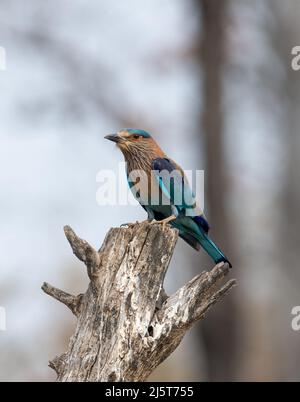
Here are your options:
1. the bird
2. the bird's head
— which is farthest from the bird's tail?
the bird's head

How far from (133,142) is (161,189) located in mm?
624

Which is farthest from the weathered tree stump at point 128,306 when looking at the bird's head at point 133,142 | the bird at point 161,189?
the bird's head at point 133,142

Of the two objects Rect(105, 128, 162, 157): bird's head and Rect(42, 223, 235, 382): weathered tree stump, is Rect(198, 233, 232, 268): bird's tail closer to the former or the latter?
Rect(105, 128, 162, 157): bird's head

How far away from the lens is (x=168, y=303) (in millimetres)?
6332

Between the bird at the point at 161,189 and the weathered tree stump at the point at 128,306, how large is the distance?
5.04 feet

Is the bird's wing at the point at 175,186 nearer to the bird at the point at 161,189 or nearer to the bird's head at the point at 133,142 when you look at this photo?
the bird at the point at 161,189

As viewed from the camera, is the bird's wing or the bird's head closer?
the bird's wing

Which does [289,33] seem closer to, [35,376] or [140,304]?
[35,376]

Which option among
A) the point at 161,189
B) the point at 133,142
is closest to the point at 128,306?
the point at 161,189

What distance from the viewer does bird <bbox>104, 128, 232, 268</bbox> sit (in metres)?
8.10

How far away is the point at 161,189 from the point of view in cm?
811

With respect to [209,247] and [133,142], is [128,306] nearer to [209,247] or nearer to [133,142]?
[209,247]

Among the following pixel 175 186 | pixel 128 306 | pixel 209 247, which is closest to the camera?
pixel 128 306

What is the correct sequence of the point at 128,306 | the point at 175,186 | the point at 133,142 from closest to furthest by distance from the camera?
the point at 128,306, the point at 175,186, the point at 133,142
